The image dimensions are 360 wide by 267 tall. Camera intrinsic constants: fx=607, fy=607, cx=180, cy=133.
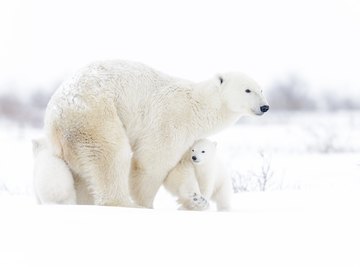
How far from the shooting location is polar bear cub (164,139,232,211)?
16.1 ft

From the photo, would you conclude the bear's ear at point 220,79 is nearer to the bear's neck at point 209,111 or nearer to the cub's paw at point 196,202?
the bear's neck at point 209,111

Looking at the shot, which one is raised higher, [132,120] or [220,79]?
[220,79]

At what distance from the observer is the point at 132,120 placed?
4.84m

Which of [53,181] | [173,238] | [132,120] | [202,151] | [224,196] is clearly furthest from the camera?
[224,196]

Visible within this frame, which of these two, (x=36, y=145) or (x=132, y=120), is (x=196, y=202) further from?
(x=36, y=145)

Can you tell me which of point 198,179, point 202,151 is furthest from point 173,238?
point 198,179

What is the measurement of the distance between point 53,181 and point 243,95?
5.61 ft

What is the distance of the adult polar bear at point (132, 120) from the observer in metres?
4.54

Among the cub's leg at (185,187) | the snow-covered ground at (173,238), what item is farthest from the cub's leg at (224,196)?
the snow-covered ground at (173,238)

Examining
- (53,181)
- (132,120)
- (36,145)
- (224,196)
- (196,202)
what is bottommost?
(224,196)

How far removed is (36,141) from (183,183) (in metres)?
1.24

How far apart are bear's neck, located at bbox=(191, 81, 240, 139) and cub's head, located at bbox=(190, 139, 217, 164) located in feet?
0.22

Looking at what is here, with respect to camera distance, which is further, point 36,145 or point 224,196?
point 224,196

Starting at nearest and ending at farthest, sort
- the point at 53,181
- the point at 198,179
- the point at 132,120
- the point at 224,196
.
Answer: the point at 53,181 → the point at 132,120 → the point at 198,179 → the point at 224,196
